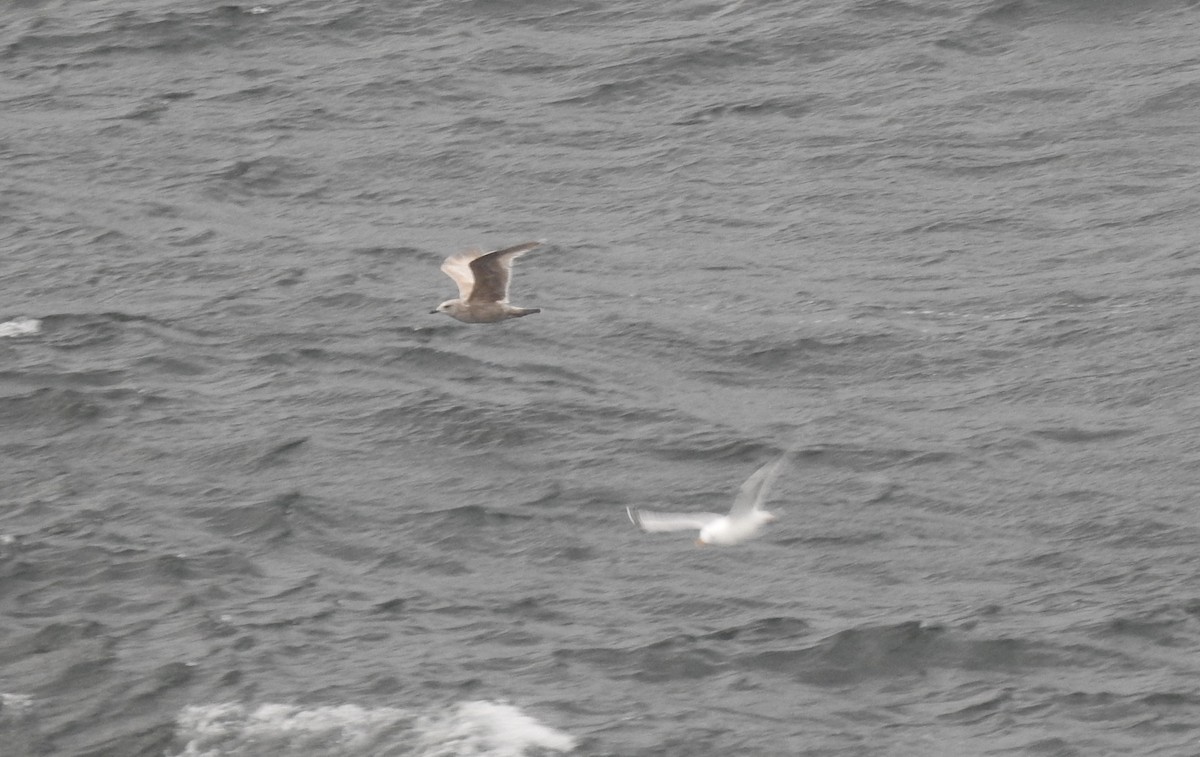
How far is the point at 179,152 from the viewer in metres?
30.8

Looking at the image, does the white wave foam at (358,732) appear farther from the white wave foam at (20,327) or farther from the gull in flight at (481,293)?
the white wave foam at (20,327)

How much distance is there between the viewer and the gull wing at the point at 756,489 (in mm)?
18438

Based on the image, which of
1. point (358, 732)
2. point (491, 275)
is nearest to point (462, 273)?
point (491, 275)

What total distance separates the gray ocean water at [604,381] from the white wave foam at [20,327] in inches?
2.9

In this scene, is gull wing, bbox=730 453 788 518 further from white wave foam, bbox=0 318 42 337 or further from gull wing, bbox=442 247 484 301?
white wave foam, bbox=0 318 42 337

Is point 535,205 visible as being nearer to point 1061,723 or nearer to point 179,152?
point 179,152

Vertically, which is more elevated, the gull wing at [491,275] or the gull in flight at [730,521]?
the gull wing at [491,275]

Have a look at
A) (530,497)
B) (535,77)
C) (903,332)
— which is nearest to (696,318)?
(903,332)

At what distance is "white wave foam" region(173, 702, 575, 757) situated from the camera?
1723cm

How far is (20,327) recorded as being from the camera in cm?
2573

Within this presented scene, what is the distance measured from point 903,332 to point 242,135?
1162 centimetres

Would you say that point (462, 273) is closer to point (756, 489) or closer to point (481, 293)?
point (481, 293)

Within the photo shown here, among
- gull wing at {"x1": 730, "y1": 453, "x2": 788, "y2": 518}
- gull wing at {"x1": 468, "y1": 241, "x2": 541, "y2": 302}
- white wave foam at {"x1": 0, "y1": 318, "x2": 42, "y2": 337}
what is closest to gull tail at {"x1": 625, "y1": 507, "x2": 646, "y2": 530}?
gull wing at {"x1": 730, "y1": 453, "x2": 788, "y2": 518}

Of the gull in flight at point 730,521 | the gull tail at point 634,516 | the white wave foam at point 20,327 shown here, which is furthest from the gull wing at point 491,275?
the white wave foam at point 20,327
